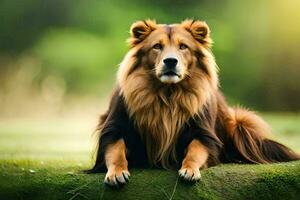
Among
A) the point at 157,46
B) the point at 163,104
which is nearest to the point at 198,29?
the point at 157,46

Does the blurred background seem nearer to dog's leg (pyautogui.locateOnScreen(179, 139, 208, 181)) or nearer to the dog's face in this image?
the dog's face

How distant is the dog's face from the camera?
206 inches

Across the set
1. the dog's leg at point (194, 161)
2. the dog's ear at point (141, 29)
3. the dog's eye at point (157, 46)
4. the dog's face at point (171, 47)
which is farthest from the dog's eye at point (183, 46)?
the dog's leg at point (194, 161)

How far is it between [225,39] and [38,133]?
15.2ft

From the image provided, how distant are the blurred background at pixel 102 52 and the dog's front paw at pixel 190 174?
527 centimetres

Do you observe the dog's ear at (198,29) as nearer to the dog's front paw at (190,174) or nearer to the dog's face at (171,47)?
the dog's face at (171,47)

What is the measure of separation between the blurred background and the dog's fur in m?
4.84

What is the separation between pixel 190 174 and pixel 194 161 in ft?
0.39

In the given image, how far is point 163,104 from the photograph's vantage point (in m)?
5.40

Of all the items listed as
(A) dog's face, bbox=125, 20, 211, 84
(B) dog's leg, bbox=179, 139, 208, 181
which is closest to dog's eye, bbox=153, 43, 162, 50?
(A) dog's face, bbox=125, 20, 211, 84

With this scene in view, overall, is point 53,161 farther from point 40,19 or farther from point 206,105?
point 40,19

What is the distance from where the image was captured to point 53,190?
520 centimetres

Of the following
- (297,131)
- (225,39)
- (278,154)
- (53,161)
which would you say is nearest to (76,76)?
(225,39)

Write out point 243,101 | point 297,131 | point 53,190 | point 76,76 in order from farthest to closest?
point 76,76
point 243,101
point 297,131
point 53,190
